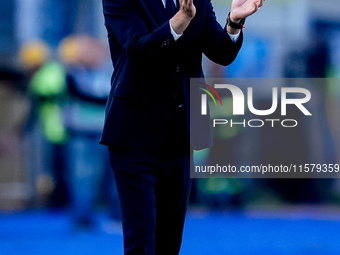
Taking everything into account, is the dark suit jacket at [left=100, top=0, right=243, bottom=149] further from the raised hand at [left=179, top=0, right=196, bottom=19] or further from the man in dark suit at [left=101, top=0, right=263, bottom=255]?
the raised hand at [left=179, top=0, right=196, bottom=19]

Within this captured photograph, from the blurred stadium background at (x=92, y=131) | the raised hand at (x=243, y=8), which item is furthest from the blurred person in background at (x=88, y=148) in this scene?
the raised hand at (x=243, y=8)

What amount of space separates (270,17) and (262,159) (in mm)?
1463

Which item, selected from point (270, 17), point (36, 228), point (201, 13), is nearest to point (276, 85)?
point (270, 17)

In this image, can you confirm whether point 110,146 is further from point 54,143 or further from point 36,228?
point 54,143

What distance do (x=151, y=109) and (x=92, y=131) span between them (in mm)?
3674

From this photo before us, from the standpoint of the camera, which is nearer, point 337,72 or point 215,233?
point 215,233

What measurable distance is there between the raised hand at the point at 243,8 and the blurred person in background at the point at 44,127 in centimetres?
433

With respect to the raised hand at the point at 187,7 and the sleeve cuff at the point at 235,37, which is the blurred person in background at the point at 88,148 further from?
the raised hand at the point at 187,7

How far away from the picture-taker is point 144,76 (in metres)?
2.34

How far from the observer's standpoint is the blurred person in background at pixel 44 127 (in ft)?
21.6

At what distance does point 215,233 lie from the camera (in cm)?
546

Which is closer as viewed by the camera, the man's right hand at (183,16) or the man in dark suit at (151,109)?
the man's right hand at (183,16)

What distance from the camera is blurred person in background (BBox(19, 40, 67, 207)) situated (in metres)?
6.59

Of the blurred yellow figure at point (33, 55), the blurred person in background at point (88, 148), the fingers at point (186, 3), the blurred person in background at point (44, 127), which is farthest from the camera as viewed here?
the blurred yellow figure at point (33, 55)
